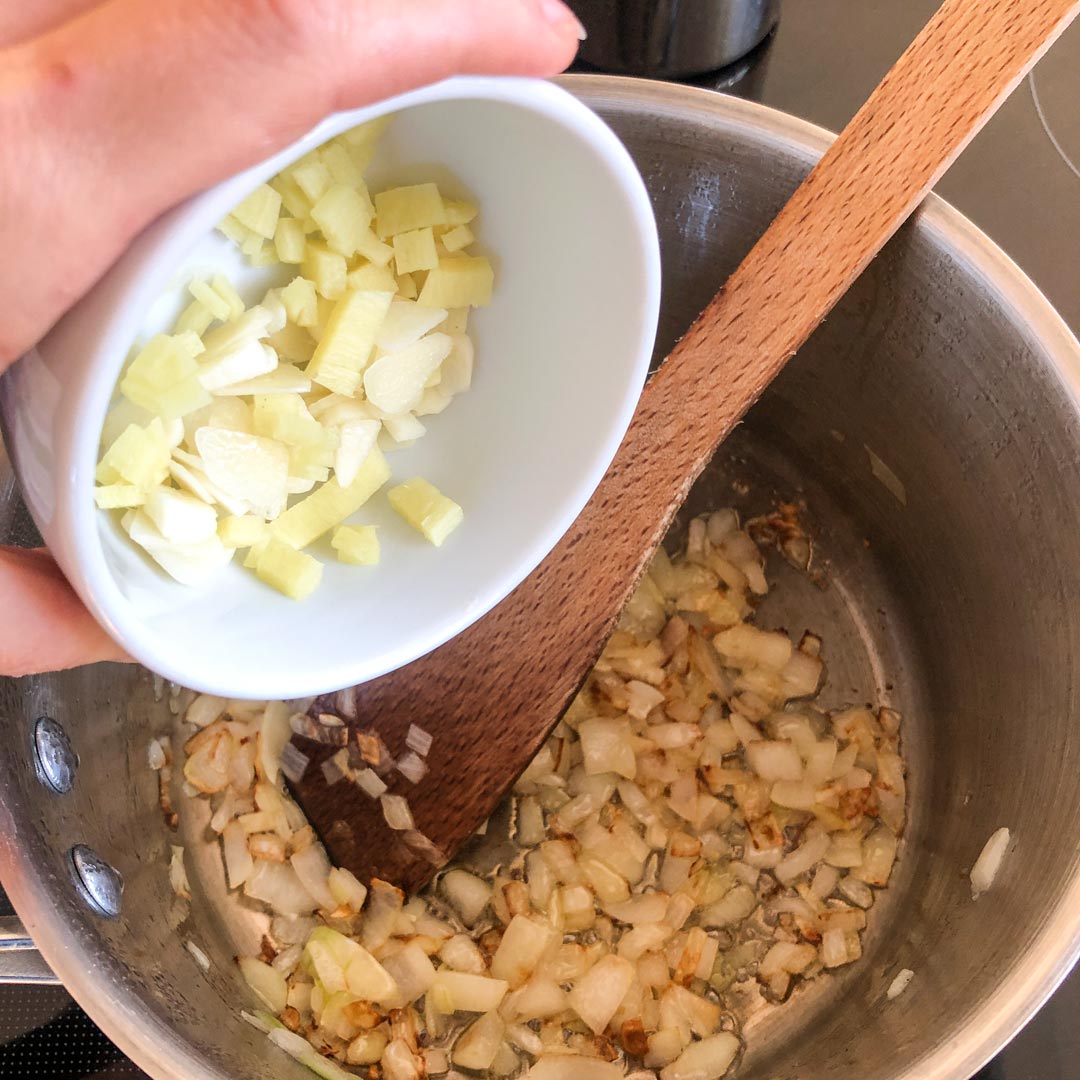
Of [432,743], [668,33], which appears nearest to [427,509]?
[432,743]

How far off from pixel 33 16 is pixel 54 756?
538mm

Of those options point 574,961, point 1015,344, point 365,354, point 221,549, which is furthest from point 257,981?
point 1015,344

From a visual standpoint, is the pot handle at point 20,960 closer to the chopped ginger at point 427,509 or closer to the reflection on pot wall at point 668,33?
the chopped ginger at point 427,509

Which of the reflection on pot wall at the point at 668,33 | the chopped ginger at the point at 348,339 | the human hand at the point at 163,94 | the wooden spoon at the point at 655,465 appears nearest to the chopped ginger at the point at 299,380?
the chopped ginger at the point at 348,339

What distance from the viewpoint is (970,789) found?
0.86m

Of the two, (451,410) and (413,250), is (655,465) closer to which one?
(451,410)

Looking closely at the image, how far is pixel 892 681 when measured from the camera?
3.43 feet

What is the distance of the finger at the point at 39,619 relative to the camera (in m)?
0.57

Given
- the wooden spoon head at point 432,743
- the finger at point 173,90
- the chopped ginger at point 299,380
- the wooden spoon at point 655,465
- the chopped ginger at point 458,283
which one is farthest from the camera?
the wooden spoon head at point 432,743

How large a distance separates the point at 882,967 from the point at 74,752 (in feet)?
2.30

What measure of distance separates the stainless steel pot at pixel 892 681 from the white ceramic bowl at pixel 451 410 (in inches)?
9.6

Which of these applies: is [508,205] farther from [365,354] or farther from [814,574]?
[814,574]

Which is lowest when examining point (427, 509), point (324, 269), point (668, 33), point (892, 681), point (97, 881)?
point (97, 881)

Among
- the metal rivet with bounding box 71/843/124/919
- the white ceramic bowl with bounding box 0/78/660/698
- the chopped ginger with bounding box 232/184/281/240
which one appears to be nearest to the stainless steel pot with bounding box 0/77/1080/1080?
the metal rivet with bounding box 71/843/124/919
